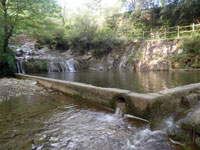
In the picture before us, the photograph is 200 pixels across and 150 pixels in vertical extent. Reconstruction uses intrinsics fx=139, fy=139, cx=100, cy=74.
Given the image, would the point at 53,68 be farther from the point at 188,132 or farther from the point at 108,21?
the point at 188,132

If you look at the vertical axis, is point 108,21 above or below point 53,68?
above

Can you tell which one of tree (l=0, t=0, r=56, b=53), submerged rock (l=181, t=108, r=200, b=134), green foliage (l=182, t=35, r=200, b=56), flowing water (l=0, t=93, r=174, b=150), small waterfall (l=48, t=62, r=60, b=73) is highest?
tree (l=0, t=0, r=56, b=53)

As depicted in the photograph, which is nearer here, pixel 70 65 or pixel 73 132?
pixel 73 132

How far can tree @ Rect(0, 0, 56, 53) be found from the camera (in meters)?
7.69

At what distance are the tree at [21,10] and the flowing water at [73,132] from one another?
6.52 metres

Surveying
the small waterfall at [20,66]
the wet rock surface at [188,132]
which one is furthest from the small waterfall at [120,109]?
the small waterfall at [20,66]

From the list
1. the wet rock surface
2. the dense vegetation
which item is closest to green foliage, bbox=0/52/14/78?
the dense vegetation

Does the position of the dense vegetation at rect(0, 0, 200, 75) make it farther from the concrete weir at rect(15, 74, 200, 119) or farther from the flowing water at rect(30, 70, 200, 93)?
the concrete weir at rect(15, 74, 200, 119)

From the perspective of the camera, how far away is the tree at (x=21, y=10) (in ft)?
25.2

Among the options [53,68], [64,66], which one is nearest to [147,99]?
[53,68]

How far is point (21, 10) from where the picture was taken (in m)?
7.90

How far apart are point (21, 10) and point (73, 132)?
822 centimetres

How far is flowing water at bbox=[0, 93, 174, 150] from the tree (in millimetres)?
6524

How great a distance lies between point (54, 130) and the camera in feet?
8.32
